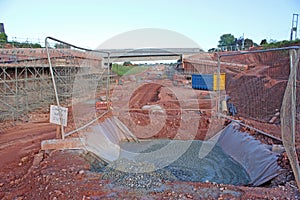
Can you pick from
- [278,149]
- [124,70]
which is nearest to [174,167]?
[278,149]

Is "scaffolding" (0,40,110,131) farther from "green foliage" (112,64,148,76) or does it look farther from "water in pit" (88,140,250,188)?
"green foliage" (112,64,148,76)

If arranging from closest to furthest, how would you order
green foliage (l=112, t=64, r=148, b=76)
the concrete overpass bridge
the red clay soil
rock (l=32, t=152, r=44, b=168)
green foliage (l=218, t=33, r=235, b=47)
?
the red clay soil, rock (l=32, t=152, r=44, b=168), green foliage (l=112, t=64, r=148, b=76), the concrete overpass bridge, green foliage (l=218, t=33, r=235, b=47)

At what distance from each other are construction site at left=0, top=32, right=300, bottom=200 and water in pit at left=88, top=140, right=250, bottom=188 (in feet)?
0.08

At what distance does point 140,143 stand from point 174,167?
2.99 metres

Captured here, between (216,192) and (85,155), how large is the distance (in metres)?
3.35

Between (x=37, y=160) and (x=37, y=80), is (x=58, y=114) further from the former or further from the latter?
(x=37, y=80)

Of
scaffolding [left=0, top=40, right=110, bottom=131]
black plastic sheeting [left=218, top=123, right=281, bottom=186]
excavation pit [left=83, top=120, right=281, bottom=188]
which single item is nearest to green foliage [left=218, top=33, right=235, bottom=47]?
scaffolding [left=0, top=40, right=110, bottom=131]

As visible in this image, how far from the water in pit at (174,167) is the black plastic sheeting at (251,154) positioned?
0.18m

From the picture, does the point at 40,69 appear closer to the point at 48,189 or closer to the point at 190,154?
the point at 190,154

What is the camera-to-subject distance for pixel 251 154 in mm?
6418

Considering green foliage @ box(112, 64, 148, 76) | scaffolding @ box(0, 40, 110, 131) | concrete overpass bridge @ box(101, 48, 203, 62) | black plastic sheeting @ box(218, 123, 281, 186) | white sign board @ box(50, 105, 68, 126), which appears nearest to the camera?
black plastic sheeting @ box(218, 123, 281, 186)

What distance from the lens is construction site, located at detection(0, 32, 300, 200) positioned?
4.36m

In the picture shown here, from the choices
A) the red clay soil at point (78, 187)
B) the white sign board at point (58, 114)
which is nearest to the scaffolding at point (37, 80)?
the white sign board at point (58, 114)

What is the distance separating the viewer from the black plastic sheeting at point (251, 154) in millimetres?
5309
